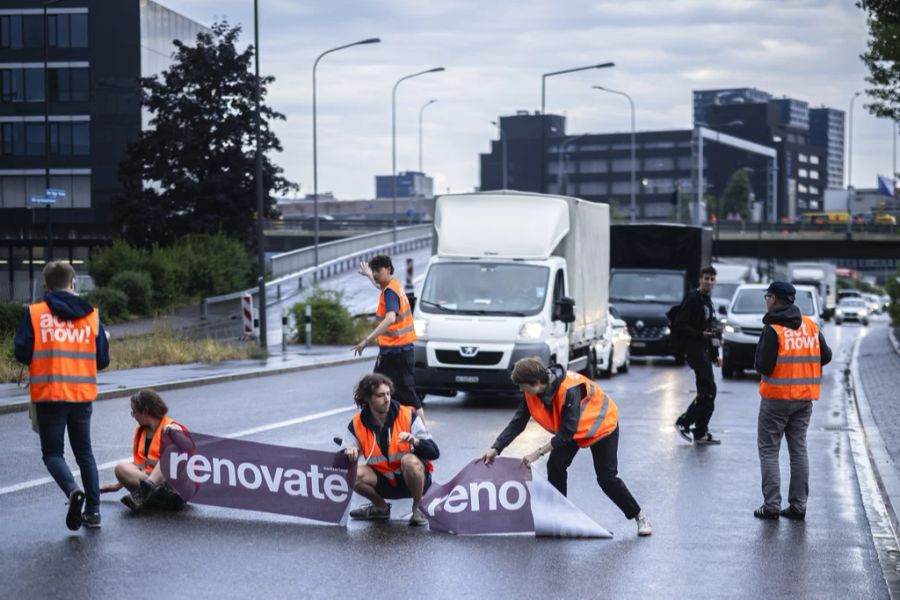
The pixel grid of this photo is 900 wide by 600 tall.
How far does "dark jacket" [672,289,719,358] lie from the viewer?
14.7 metres

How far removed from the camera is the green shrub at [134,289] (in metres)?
40.8

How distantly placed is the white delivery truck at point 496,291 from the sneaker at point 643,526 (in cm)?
923

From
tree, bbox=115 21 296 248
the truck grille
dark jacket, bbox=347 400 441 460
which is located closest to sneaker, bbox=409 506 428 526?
dark jacket, bbox=347 400 441 460

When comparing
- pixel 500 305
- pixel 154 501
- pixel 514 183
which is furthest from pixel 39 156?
pixel 514 183

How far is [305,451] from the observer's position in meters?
9.42

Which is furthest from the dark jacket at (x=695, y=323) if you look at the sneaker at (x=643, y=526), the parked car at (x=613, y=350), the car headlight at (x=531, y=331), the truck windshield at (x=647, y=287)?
the truck windshield at (x=647, y=287)

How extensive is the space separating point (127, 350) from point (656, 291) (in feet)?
38.8

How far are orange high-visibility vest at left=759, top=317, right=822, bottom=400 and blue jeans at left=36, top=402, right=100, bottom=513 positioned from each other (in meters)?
4.66

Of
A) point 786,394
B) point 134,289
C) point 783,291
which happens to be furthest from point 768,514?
point 134,289

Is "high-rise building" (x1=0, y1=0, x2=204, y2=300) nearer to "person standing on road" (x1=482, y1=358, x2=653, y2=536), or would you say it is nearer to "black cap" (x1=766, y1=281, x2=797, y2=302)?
"black cap" (x1=766, y1=281, x2=797, y2=302)

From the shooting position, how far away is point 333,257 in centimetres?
6812

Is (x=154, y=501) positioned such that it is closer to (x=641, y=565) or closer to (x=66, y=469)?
(x=66, y=469)

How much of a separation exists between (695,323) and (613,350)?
11.0 metres

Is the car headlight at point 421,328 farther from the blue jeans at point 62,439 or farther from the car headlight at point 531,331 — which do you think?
the blue jeans at point 62,439
